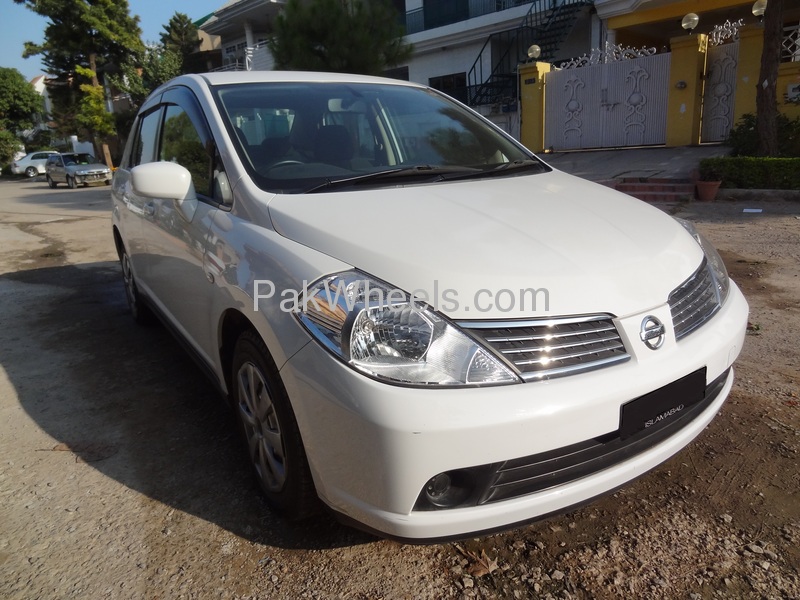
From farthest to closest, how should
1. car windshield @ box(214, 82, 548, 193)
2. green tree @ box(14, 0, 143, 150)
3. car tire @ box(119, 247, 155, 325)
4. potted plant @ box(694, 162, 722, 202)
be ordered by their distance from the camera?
1. green tree @ box(14, 0, 143, 150)
2. potted plant @ box(694, 162, 722, 202)
3. car tire @ box(119, 247, 155, 325)
4. car windshield @ box(214, 82, 548, 193)

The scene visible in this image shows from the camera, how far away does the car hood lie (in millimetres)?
1746

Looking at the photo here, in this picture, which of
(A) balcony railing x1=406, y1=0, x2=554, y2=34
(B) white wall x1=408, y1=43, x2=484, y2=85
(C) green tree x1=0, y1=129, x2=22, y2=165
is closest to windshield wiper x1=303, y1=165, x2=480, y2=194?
(A) balcony railing x1=406, y1=0, x2=554, y2=34

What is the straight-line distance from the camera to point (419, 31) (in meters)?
21.5

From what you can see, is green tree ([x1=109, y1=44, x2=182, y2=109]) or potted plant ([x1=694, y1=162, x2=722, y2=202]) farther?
green tree ([x1=109, y1=44, x2=182, y2=109])

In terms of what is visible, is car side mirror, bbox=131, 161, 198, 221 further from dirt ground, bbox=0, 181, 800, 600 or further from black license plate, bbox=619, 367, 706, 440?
black license plate, bbox=619, 367, 706, 440

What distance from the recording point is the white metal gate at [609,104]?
12.5 m

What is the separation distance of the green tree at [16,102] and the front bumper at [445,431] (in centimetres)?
5087

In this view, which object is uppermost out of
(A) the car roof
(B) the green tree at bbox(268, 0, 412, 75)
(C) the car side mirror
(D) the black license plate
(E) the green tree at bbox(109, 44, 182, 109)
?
(E) the green tree at bbox(109, 44, 182, 109)

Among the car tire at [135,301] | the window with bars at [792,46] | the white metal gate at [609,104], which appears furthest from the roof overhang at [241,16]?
the car tire at [135,301]

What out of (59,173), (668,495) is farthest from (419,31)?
(668,495)

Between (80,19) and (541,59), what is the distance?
25.7 metres

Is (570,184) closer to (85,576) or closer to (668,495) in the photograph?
(668,495)

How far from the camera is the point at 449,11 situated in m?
20.8

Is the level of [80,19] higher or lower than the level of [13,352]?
higher
